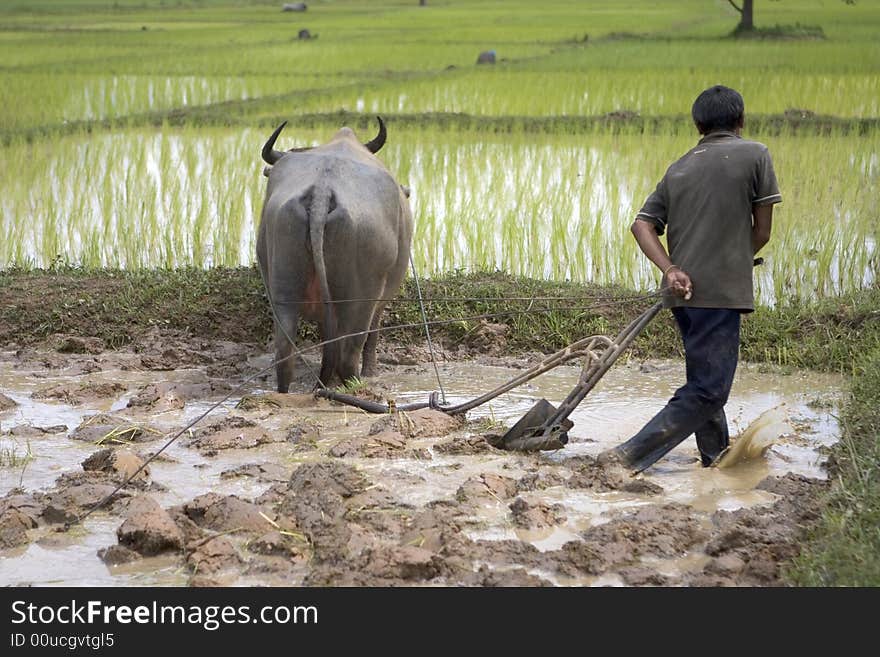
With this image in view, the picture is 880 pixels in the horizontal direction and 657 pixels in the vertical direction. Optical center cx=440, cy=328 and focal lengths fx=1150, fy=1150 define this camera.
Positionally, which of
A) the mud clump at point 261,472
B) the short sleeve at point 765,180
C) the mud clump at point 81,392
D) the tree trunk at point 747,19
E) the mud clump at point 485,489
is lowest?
the mud clump at point 81,392

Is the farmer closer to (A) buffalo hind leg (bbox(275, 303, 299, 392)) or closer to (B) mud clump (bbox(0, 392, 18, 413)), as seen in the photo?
(A) buffalo hind leg (bbox(275, 303, 299, 392))

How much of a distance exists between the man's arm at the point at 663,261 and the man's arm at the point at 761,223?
0.83ft

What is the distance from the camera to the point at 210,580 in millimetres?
2742

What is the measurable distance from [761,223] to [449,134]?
6645 millimetres

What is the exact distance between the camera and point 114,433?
3975 millimetres

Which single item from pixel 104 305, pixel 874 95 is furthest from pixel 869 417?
pixel 874 95

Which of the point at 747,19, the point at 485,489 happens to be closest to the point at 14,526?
the point at 485,489

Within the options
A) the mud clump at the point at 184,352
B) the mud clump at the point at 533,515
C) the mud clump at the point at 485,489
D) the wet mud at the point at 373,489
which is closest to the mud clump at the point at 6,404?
the wet mud at the point at 373,489

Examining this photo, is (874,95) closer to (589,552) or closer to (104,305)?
(104,305)

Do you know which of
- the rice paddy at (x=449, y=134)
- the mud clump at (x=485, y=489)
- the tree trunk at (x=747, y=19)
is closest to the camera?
the mud clump at (x=485, y=489)

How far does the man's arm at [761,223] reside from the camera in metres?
3.59

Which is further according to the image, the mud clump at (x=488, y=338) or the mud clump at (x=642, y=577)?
the mud clump at (x=488, y=338)

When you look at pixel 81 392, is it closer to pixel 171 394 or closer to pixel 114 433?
pixel 171 394

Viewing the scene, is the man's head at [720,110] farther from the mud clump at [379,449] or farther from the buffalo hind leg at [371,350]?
the buffalo hind leg at [371,350]
